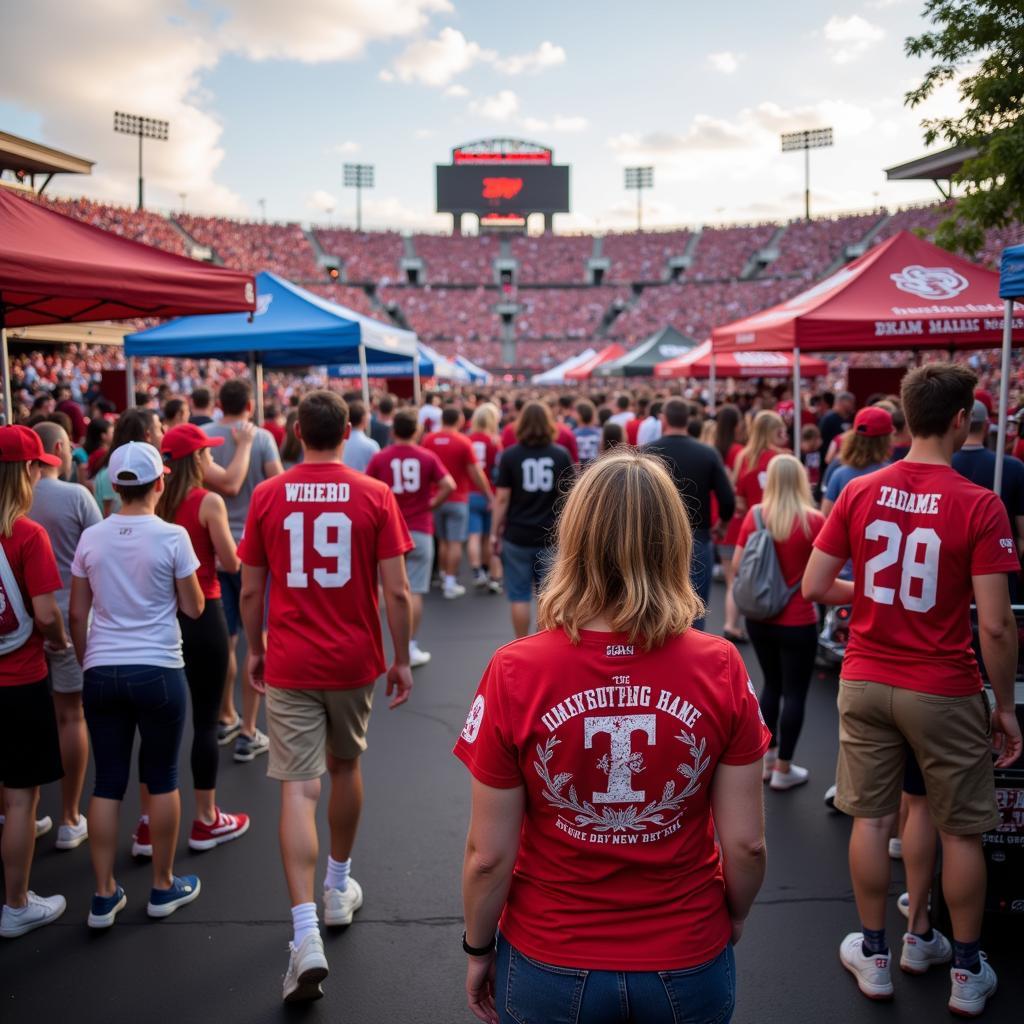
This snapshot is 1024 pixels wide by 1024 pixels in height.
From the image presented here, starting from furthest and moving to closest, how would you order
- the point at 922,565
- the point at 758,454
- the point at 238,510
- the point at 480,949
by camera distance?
the point at 758,454
the point at 238,510
the point at 922,565
the point at 480,949

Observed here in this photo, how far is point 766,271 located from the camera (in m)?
54.8

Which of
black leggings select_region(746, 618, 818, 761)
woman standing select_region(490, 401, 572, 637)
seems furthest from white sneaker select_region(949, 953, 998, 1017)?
woman standing select_region(490, 401, 572, 637)

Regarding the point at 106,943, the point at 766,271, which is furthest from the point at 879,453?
the point at 766,271

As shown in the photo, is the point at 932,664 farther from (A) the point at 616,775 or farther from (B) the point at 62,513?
(B) the point at 62,513

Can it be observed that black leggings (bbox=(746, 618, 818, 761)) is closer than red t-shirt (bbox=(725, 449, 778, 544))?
Yes

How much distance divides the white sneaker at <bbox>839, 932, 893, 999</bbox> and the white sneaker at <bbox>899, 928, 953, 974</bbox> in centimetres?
8

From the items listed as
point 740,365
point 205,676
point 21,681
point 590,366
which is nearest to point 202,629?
point 205,676

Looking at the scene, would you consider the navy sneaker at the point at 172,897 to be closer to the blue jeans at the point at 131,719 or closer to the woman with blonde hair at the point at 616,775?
the blue jeans at the point at 131,719

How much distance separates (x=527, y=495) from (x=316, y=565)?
323 cm

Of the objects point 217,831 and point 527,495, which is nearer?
point 217,831

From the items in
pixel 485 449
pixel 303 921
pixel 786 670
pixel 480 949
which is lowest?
pixel 303 921

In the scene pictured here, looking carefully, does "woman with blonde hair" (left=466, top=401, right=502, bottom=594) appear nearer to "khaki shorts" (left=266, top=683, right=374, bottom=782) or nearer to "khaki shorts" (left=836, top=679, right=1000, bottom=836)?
"khaki shorts" (left=266, top=683, right=374, bottom=782)

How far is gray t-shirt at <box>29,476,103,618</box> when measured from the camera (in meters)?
3.98

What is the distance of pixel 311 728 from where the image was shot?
10.8 ft
